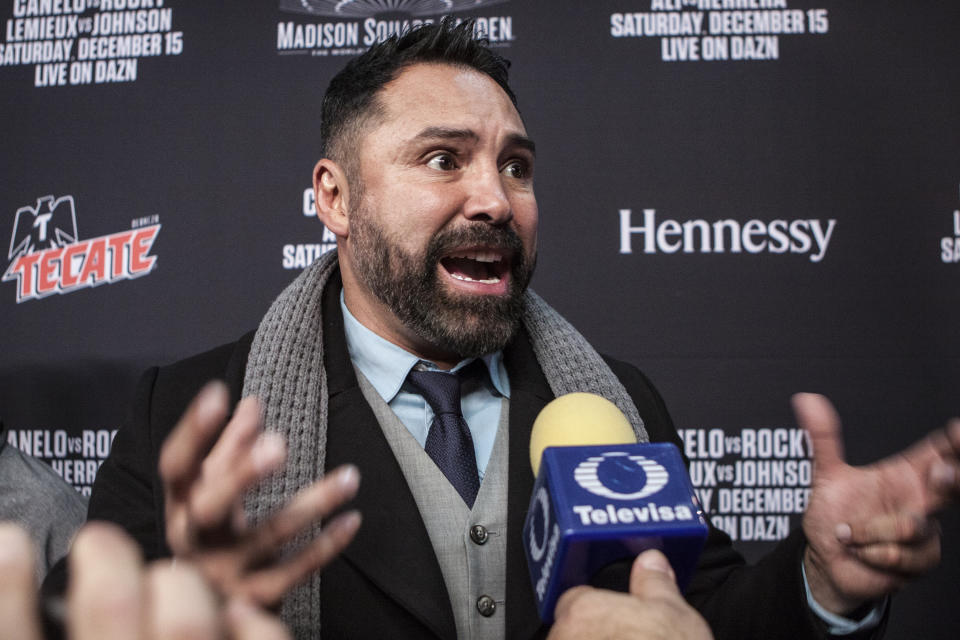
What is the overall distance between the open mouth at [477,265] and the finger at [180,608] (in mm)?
868

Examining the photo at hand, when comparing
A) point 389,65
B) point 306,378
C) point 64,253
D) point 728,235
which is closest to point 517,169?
point 389,65

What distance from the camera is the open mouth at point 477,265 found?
3.85ft

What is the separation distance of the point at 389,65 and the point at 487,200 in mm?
369

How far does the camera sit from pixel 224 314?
177 centimetres

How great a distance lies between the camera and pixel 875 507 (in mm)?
711

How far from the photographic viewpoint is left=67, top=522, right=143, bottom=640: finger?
12.2 inches

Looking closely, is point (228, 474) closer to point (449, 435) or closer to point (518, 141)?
point (449, 435)

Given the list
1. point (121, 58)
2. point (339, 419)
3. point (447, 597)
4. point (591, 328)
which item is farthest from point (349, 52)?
point (447, 597)

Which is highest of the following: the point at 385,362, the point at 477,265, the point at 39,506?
the point at 477,265

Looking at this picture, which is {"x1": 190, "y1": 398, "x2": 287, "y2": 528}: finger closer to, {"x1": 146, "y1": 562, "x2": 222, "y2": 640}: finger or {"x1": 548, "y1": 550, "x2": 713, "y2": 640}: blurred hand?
{"x1": 146, "y1": 562, "x2": 222, "y2": 640}: finger

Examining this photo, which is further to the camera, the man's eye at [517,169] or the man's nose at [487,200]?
the man's eye at [517,169]

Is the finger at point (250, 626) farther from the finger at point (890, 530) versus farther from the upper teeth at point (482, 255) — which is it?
the upper teeth at point (482, 255)

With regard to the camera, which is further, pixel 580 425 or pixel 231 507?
pixel 580 425

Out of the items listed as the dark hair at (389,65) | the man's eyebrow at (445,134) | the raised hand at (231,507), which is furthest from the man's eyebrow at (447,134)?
the raised hand at (231,507)
